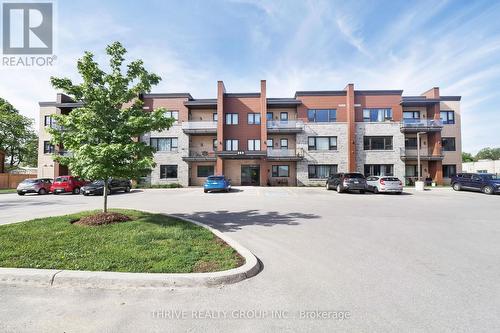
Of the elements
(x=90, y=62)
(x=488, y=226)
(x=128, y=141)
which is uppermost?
(x=90, y=62)

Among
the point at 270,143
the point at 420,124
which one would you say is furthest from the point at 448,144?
the point at 270,143

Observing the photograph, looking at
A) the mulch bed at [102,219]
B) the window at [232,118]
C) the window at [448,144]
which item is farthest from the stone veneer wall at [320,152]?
the mulch bed at [102,219]

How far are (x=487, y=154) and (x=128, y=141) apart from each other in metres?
155

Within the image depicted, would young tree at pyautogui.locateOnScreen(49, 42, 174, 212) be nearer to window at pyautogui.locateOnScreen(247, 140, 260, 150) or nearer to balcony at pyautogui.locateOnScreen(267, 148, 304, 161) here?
balcony at pyautogui.locateOnScreen(267, 148, 304, 161)

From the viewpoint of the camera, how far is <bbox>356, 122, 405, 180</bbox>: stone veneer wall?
30.0 metres

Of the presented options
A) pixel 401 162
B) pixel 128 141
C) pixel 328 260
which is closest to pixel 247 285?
pixel 328 260

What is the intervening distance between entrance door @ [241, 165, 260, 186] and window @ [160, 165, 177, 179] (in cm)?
859

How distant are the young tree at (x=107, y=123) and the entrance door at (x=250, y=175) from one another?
23773mm

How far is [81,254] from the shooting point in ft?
15.9

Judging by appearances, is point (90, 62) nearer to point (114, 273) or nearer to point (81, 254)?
point (81, 254)

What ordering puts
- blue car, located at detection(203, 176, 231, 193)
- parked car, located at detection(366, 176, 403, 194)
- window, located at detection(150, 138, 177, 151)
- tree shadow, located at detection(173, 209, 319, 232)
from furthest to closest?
window, located at detection(150, 138, 177, 151) → blue car, located at detection(203, 176, 231, 193) → parked car, located at detection(366, 176, 403, 194) → tree shadow, located at detection(173, 209, 319, 232)

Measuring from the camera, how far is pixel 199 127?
30828 mm

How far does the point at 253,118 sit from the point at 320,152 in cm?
943

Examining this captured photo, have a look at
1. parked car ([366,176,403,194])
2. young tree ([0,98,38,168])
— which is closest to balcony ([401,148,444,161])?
parked car ([366,176,403,194])
